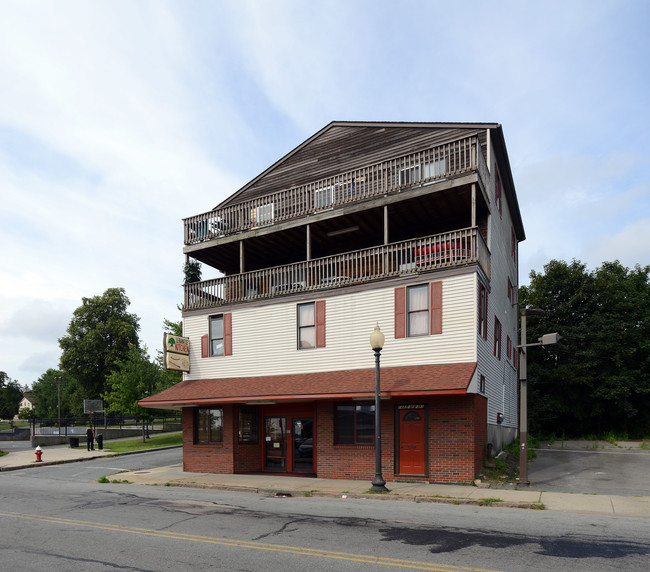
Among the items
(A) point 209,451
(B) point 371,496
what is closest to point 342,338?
(B) point 371,496

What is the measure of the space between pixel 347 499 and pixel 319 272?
894 cm

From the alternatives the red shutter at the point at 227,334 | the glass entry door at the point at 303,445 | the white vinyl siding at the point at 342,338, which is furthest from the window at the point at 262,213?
the glass entry door at the point at 303,445

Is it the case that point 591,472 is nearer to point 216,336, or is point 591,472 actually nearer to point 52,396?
point 216,336

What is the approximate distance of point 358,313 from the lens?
19.1m

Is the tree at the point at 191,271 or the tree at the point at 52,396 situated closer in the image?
the tree at the point at 191,271

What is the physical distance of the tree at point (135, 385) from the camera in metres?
35.7

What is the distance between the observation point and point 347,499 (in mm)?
14242

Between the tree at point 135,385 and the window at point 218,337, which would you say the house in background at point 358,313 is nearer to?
the window at point 218,337

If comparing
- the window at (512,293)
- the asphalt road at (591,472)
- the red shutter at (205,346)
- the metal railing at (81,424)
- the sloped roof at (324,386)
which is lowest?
the metal railing at (81,424)

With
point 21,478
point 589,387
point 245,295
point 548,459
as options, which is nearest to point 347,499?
point 245,295

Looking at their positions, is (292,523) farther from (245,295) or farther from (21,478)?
(21,478)

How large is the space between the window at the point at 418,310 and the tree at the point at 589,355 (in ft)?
71.5

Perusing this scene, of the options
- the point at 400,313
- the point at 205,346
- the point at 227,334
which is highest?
the point at 400,313

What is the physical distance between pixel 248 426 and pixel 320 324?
5.03 metres
